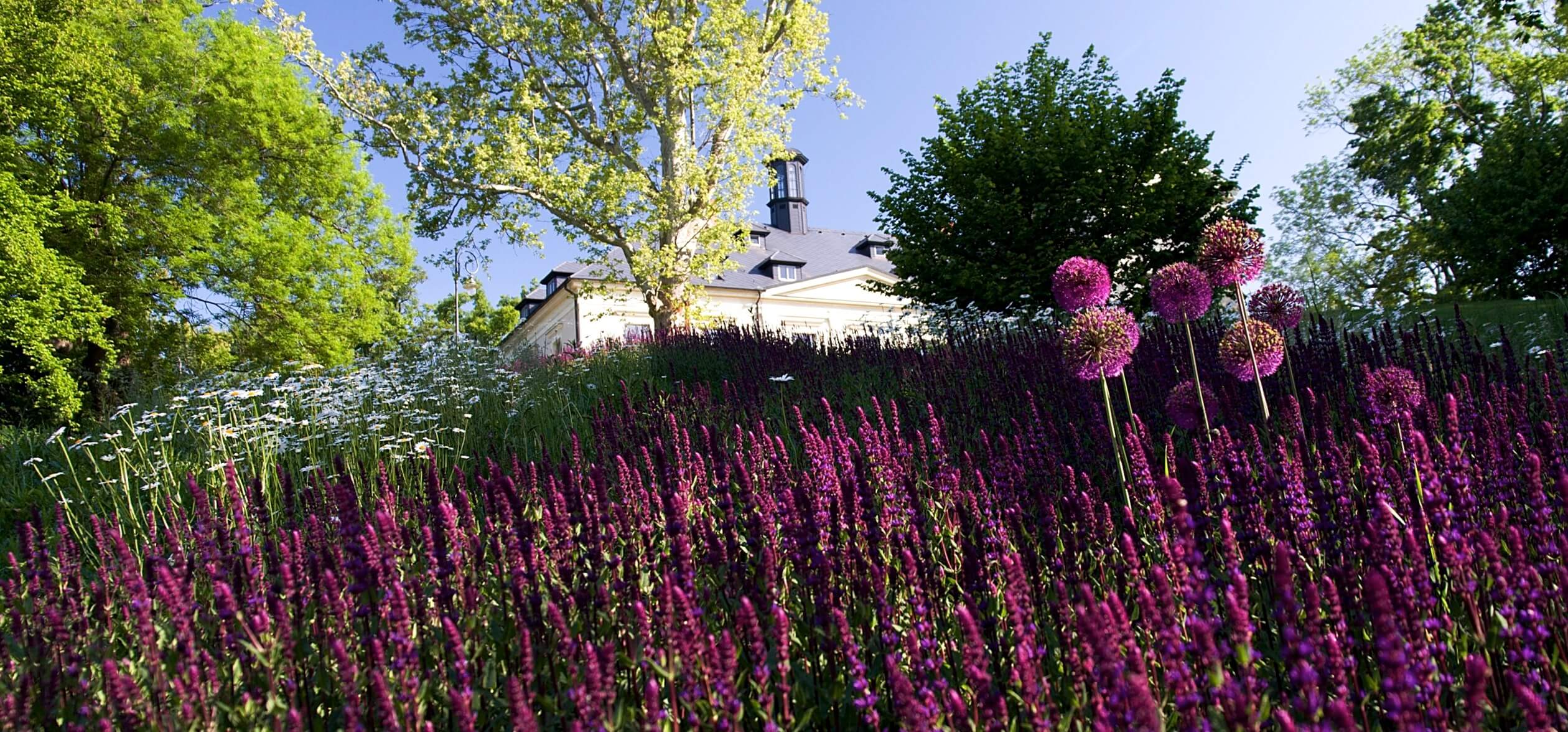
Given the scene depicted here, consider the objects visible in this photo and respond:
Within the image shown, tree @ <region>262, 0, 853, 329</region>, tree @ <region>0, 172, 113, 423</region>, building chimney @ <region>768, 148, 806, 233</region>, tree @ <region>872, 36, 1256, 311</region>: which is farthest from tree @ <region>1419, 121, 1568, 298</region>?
building chimney @ <region>768, 148, 806, 233</region>

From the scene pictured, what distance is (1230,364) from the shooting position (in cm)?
392

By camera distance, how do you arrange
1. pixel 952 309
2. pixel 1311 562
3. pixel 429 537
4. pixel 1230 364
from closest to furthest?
1. pixel 1311 562
2. pixel 429 537
3. pixel 1230 364
4. pixel 952 309

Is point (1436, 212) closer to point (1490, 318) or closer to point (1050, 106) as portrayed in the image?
point (1050, 106)

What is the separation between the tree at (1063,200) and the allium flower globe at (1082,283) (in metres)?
10.5

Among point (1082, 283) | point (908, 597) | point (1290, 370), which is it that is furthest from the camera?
point (1082, 283)

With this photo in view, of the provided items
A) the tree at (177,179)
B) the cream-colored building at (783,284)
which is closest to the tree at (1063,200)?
the tree at (177,179)

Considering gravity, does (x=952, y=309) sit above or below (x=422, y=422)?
above

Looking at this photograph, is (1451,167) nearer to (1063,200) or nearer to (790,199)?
(1063,200)

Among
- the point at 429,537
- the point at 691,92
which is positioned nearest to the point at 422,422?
the point at 429,537

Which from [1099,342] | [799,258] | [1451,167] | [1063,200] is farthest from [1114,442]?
[799,258]

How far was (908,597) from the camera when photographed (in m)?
2.49

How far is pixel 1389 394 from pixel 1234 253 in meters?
0.99

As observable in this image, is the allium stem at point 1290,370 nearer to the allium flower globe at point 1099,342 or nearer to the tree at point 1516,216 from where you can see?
the allium flower globe at point 1099,342

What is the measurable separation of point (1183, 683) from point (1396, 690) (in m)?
0.34
